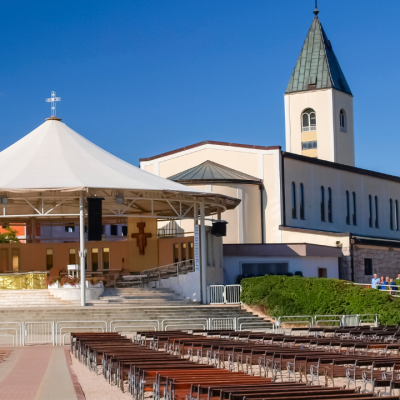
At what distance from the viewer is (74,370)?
55.8 ft

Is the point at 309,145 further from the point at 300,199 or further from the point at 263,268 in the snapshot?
the point at 263,268

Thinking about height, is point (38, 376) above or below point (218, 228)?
below

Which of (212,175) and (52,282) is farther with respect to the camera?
(212,175)

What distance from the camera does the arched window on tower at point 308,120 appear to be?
67000 millimetres

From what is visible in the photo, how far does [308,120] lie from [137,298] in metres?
38.0

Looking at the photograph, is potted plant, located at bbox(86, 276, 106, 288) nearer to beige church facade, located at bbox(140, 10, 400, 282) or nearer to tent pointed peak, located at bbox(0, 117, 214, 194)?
tent pointed peak, located at bbox(0, 117, 214, 194)

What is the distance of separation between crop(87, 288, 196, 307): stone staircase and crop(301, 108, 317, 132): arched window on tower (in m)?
34.6

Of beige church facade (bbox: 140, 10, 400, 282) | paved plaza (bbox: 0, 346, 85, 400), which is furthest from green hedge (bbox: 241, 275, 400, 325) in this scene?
paved plaza (bbox: 0, 346, 85, 400)

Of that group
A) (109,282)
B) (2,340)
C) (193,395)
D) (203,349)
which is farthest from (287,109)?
(193,395)

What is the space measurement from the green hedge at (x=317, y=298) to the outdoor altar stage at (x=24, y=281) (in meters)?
8.70

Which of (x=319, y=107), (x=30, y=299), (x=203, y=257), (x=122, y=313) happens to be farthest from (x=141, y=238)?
(x=319, y=107)

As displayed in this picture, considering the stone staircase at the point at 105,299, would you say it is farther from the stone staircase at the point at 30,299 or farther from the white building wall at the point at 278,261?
the white building wall at the point at 278,261

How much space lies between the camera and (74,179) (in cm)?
3136

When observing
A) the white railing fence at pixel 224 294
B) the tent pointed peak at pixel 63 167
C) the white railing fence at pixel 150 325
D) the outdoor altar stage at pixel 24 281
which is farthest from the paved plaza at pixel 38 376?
the white railing fence at pixel 224 294
